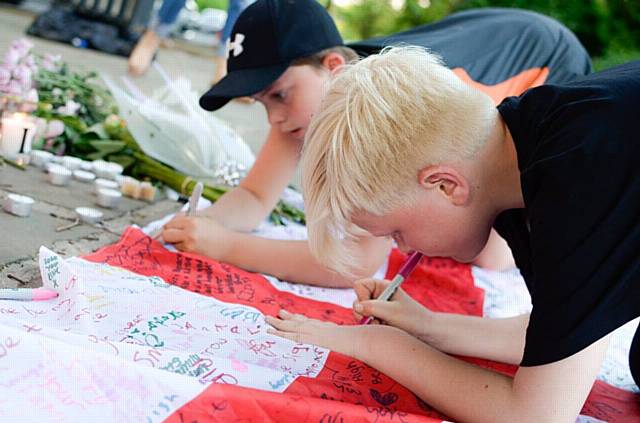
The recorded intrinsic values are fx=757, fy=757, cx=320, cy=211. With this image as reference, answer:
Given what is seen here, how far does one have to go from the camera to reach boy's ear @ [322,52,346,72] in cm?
177

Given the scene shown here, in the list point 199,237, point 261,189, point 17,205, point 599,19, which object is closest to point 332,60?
point 261,189

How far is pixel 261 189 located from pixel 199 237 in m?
0.34

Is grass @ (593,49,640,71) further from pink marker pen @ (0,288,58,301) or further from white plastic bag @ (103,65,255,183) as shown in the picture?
pink marker pen @ (0,288,58,301)

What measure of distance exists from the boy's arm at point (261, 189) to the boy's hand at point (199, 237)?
16 cm

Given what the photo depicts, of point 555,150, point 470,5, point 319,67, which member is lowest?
point 470,5

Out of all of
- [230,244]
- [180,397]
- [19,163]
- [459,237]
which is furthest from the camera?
[19,163]

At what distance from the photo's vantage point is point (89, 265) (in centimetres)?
144

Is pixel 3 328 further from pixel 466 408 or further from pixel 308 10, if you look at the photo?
pixel 308 10

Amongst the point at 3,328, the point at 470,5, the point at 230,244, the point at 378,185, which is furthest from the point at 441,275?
the point at 470,5

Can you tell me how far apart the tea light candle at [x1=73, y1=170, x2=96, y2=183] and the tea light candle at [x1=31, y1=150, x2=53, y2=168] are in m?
0.09

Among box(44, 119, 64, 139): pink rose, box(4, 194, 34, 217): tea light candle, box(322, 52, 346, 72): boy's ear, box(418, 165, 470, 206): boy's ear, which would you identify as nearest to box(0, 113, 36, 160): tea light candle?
box(44, 119, 64, 139): pink rose

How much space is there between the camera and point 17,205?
169 centimetres

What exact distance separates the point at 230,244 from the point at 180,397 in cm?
77
